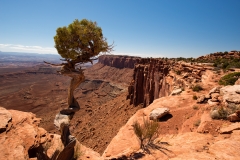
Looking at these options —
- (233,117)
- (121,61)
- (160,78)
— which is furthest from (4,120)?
(121,61)

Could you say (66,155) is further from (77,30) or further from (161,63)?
(161,63)

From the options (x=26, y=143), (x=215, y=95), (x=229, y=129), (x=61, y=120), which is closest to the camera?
(x=229, y=129)

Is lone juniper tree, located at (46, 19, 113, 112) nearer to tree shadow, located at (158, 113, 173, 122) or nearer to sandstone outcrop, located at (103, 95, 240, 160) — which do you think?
sandstone outcrop, located at (103, 95, 240, 160)

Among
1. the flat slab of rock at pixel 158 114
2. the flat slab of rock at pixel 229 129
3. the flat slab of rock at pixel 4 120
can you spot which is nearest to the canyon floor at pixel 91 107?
the flat slab of rock at pixel 158 114

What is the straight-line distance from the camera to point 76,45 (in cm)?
749

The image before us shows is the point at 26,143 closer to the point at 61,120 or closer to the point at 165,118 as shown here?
the point at 61,120

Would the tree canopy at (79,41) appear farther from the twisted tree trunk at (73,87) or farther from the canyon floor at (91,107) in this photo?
the canyon floor at (91,107)

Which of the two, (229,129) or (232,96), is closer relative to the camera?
(229,129)

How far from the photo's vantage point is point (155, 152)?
5992 mm

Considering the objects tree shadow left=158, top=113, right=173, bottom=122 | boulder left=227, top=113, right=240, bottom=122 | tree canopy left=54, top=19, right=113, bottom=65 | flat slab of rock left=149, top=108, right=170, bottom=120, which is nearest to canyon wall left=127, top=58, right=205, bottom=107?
tree shadow left=158, top=113, right=173, bottom=122

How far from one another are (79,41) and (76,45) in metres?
0.36

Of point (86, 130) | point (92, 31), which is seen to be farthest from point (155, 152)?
point (86, 130)

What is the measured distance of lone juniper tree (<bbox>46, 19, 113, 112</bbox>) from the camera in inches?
294

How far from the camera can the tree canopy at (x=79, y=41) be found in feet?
24.5
